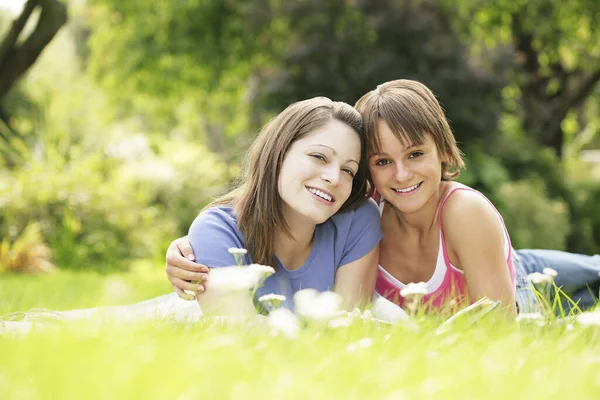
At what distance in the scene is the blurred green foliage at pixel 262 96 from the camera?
1059 cm

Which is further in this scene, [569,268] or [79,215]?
[79,215]

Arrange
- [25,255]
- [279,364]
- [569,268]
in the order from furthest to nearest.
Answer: [25,255], [569,268], [279,364]

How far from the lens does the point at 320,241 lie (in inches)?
142

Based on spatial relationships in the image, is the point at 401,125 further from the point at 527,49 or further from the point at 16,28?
the point at 527,49

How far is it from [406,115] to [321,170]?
514 mm

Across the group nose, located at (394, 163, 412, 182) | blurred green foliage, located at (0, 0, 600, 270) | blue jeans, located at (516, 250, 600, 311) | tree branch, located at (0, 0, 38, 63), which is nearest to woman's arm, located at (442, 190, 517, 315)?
nose, located at (394, 163, 412, 182)

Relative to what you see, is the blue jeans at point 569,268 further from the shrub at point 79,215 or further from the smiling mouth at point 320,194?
the shrub at point 79,215

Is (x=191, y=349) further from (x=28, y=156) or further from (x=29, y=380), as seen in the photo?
(x=28, y=156)

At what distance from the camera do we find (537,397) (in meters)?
1.54

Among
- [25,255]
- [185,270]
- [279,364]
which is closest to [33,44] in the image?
[25,255]

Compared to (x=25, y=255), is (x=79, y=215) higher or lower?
higher

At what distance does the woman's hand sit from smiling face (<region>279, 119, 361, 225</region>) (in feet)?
1.73

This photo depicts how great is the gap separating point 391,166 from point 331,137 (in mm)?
378

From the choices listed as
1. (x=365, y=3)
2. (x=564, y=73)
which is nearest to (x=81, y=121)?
(x=365, y=3)
